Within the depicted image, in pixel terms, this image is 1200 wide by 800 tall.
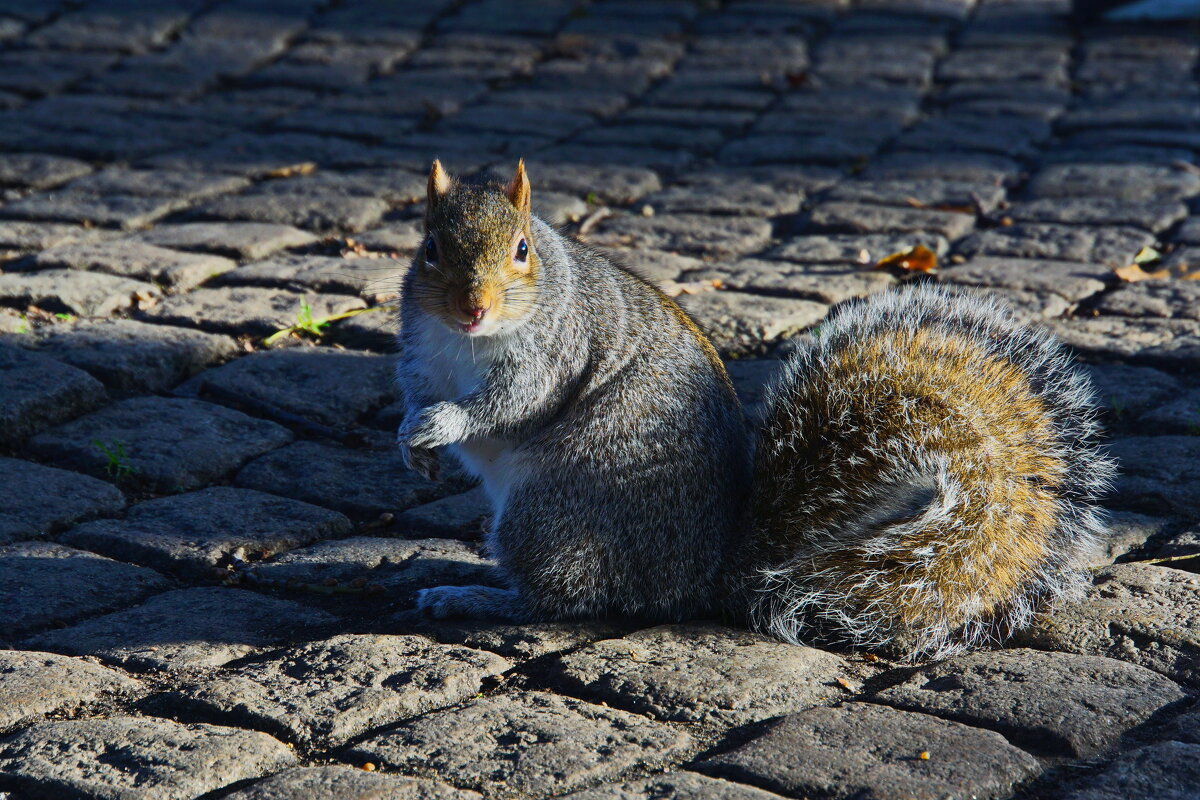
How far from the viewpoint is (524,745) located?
2172 millimetres

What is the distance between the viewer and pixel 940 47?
8.61m

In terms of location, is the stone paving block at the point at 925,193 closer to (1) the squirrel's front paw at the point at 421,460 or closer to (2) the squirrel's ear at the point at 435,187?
(2) the squirrel's ear at the point at 435,187

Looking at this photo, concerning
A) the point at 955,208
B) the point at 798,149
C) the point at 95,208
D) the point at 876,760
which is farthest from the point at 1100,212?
the point at 95,208

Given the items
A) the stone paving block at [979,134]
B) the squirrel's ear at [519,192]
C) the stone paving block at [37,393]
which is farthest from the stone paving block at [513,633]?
the stone paving block at [979,134]

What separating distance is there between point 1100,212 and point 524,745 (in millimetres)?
Result: 4235

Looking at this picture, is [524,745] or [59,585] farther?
[59,585]

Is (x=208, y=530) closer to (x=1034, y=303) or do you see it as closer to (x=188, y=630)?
(x=188, y=630)

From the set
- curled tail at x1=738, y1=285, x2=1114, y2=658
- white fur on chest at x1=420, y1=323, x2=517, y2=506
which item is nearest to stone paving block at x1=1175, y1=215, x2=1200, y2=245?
curled tail at x1=738, y1=285, x2=1114, y2=658

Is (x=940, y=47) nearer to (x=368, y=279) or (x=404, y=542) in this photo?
(x=368, y=279)

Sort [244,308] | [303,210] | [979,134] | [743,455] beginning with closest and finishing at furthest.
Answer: [743,455] → [244,308] → [303,210] → [979,134]

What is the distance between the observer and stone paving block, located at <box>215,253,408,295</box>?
467 cm

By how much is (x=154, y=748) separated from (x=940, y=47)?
7.69 metres

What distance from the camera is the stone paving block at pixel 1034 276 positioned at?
4.71m

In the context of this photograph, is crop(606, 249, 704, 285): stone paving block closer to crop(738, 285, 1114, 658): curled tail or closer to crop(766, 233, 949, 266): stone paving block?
crop(766, 233, 949, 266): stone paving block
